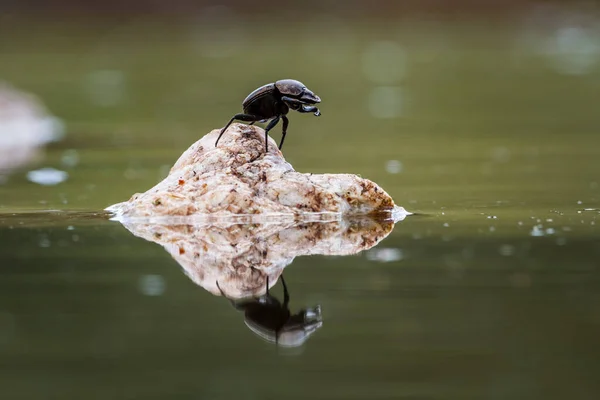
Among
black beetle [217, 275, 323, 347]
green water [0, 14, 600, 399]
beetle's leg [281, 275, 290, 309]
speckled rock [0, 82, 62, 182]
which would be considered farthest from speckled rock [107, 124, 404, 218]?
speckled rock [0, 82, 62, 182]

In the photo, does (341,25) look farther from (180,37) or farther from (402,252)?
(402,252)

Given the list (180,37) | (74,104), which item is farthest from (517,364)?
(180,37)

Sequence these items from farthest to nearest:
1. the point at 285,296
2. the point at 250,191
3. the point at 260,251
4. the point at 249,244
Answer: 1. the point at 250,191
2. the point at 249,244
3. the point at 260,251
4. the point at 285,296

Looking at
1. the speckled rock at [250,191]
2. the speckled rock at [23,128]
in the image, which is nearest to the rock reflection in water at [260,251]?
the speckled rock at [250,191]

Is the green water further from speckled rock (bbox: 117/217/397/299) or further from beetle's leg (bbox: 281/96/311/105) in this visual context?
beetle's leg (bbox: 281/96/311/105)

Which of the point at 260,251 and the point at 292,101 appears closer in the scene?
the point at 260,251

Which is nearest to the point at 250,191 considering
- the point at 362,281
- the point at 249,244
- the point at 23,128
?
the point at 249,244

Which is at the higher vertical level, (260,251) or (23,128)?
(23,128)

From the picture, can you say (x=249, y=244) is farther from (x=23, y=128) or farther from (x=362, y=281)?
(x=23, y=128)
